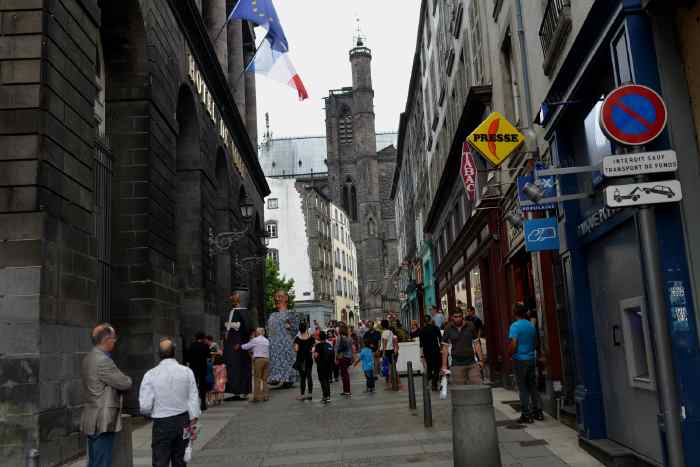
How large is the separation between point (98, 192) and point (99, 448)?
7614 millimetres

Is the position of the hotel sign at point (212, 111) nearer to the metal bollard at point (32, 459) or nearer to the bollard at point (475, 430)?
the bollard at point (475, 430)

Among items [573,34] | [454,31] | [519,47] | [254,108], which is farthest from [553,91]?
[254,108]

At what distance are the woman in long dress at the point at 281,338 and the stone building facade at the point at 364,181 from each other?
63098 mm

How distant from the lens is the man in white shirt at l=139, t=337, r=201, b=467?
6.40 m

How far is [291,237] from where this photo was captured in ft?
226

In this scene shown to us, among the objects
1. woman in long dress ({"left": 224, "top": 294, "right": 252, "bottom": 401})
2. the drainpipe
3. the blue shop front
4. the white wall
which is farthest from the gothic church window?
the blue shop front

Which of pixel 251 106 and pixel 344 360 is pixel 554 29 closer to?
pixel 344 360

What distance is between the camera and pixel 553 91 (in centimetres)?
875

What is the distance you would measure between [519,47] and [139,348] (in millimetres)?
8649

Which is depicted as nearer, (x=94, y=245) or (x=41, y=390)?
(x=41, y=390)

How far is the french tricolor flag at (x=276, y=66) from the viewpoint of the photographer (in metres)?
24.2

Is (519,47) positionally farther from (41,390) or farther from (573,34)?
(41,390)

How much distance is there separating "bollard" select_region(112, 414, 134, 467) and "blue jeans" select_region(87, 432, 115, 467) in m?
0.39

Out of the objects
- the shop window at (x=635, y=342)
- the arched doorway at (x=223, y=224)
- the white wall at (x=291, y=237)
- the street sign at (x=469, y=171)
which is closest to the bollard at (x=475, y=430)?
the shop window at (x=635, y=342)
